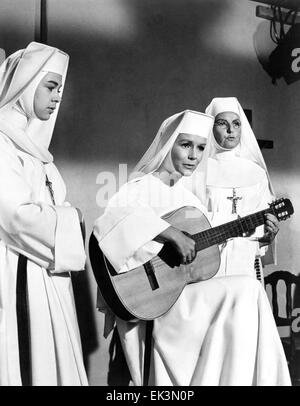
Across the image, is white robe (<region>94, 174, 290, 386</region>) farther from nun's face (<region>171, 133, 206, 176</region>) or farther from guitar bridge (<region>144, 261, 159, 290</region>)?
nun's face (<region>171, 133, 206, 176</region>)

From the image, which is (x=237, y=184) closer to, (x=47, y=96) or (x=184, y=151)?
(x=184, y=151)

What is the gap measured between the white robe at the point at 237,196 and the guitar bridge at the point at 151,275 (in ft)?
1.52

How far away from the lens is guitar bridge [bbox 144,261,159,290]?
8.43 ft

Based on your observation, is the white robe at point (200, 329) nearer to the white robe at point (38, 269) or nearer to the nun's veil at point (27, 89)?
the white robe at point (38, 269)

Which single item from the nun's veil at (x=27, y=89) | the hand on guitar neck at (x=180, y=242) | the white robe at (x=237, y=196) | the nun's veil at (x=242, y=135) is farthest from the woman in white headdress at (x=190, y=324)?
the nun's veil at (x=242, y=135)

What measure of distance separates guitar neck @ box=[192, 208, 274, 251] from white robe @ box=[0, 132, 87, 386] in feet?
1.96

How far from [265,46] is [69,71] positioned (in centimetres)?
117

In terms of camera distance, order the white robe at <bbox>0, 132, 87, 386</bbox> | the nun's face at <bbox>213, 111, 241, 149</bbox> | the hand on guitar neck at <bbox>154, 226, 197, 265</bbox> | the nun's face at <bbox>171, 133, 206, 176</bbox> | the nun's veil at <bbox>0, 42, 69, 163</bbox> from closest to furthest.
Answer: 1. the white robe at <bbox>0, 132, 87, 386</bbox>
2. the nun's veil at <bbox>0, 42, 69, 163</bbox>
3. the hand on guitar neck at <bbox>154, 226, 197, 265</bbox>
4. the nun's face at <bbox>171, 133, 206, 176</bbox>
5. the nun's face at <bbox>213, 111, 241, 149</bbox>

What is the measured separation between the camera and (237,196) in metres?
3.04

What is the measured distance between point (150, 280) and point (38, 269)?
1.66 feet

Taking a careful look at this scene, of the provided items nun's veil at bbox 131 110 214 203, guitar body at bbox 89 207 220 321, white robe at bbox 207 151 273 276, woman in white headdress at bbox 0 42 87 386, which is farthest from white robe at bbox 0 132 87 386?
white robe at bbox 207 151 273 276

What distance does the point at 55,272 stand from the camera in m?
2.43

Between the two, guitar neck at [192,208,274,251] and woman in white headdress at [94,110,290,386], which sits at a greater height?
guitar neck at [192,208,274,251]

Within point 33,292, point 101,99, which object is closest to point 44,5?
point 101,99
